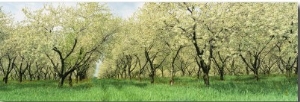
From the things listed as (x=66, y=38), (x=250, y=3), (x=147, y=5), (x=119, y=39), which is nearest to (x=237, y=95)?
(x=250, y=3)

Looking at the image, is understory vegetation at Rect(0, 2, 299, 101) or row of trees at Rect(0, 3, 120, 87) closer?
understory vegetation at Rect(0, 2, 299, 101)

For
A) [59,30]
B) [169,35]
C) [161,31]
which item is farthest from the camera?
[59,30]

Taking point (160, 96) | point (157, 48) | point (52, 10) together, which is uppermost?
point (52, 10)

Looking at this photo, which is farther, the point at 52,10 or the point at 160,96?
the point at 52,10

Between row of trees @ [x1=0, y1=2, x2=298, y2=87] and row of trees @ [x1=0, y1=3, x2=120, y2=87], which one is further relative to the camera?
row of trees @ [x1=0, y1=3, x2=120, y2=87]

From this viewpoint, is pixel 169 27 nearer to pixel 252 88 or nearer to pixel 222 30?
pixel 222 30

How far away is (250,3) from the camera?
2028 cm

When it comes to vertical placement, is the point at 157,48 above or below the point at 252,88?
above

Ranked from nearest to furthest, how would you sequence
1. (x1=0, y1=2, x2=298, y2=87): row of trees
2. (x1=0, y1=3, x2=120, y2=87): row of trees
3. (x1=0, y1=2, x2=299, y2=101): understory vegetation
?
(x1=0, y1=2, x2=299, y2=101): understory vegetation → (x1=0, y1=2, x2=298, y2=87): row of trees → (x1=0, y1=3, x2=120, y2=87): row of trees

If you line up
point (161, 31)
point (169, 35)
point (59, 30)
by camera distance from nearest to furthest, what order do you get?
point (169, 35) < point (161, 31) < point (59, 30)

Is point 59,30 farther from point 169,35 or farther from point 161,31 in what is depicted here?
point 169,35

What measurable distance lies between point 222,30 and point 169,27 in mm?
3648

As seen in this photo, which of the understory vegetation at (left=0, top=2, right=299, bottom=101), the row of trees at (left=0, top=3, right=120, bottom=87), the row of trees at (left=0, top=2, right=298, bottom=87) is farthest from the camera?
the row of trees at (left=0, top=3, right=120, bottom=87)

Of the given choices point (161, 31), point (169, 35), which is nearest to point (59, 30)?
point (161, 31)
